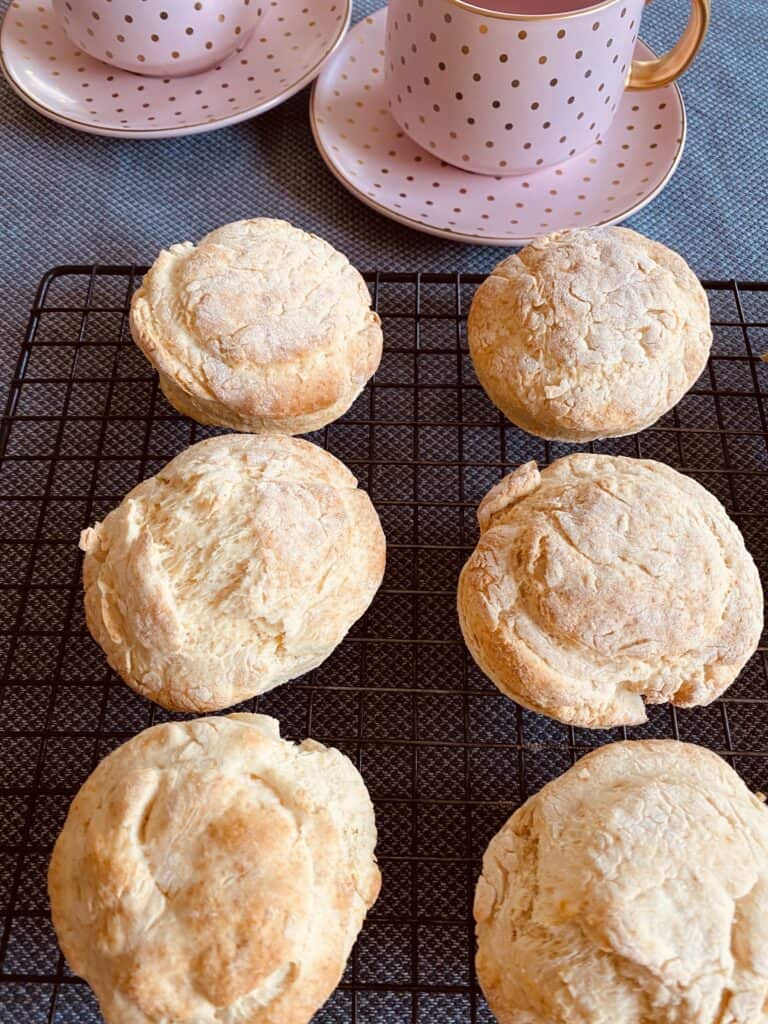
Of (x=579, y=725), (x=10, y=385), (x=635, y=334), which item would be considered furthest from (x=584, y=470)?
(x=10, y=385)

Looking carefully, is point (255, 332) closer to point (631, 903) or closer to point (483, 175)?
point (483, 175)

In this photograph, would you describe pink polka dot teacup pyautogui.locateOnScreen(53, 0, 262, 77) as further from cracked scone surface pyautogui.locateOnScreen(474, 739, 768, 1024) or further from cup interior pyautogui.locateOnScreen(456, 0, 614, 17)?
cracked scone surface pyautogui.locateOnScreen(474, 739, 768, 1024)

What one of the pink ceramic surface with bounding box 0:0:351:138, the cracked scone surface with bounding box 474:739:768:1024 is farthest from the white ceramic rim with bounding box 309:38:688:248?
the cracked scone surface with bounding box 474:739:768:1024

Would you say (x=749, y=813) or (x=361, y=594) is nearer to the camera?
(x=749, y=813)

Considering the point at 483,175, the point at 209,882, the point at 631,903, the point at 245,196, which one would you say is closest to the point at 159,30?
the point at 245,196

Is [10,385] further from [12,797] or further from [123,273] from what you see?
[12,797]

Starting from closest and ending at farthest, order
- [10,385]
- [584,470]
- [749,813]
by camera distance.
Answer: [749,813] → [584,470] → [10,385]

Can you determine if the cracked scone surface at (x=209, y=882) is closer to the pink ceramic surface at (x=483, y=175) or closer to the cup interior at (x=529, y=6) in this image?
the pink ceramic surface at (x=483, y=175)
